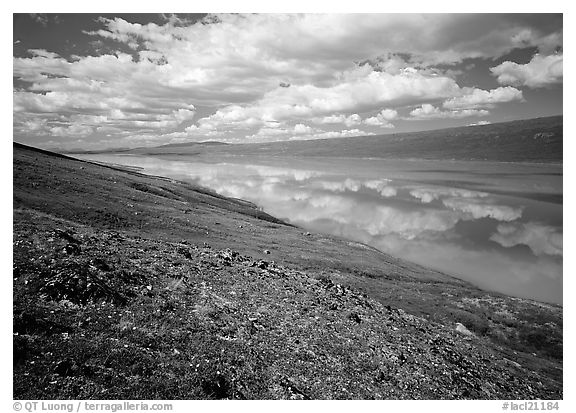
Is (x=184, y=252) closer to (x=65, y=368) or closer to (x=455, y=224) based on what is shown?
(x=65, y=368)

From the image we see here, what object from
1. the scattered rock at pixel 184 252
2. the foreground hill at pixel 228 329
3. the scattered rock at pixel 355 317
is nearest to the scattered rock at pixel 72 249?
the foreground hill at pixel 228 329

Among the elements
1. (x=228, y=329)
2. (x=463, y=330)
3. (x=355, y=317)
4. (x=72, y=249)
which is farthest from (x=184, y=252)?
(x=463, y=330)

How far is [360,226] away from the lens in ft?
284

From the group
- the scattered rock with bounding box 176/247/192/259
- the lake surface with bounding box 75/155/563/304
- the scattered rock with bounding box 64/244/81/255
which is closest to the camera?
the scattered rock with bounding box 64/244/81/255

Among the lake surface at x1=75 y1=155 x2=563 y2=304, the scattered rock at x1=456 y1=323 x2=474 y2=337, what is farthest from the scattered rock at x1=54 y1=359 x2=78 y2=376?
the lake surface at x1=75 y1=155 x2=563 y2=304

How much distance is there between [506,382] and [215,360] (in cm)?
1951

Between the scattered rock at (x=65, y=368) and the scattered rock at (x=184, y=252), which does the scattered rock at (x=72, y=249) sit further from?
the scattered rock at (x=65, y=368)

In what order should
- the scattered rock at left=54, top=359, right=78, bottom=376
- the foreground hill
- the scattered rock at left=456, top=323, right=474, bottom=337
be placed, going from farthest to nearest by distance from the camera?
1. the scattered rock at left=456, top=323, right=474, bottom=337
2. the foreground hill
3. the scattered rock at left=54, top=359, right=78, bottom=376

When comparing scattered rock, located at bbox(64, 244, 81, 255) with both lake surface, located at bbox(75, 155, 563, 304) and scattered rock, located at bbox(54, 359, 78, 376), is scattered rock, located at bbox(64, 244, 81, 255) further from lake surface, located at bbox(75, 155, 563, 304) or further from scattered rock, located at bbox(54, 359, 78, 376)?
lake surface, located at bbox(75, 155, 563, 304)

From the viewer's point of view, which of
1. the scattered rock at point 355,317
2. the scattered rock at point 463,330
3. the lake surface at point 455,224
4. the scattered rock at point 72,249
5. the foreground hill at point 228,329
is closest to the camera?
the foreground hill at point 228,329

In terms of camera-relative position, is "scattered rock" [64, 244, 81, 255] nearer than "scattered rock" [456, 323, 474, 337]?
Yes

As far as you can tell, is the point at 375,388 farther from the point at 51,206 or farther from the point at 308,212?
the point at 308,212

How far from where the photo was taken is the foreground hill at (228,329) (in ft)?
44.5

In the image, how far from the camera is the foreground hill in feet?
44.5
